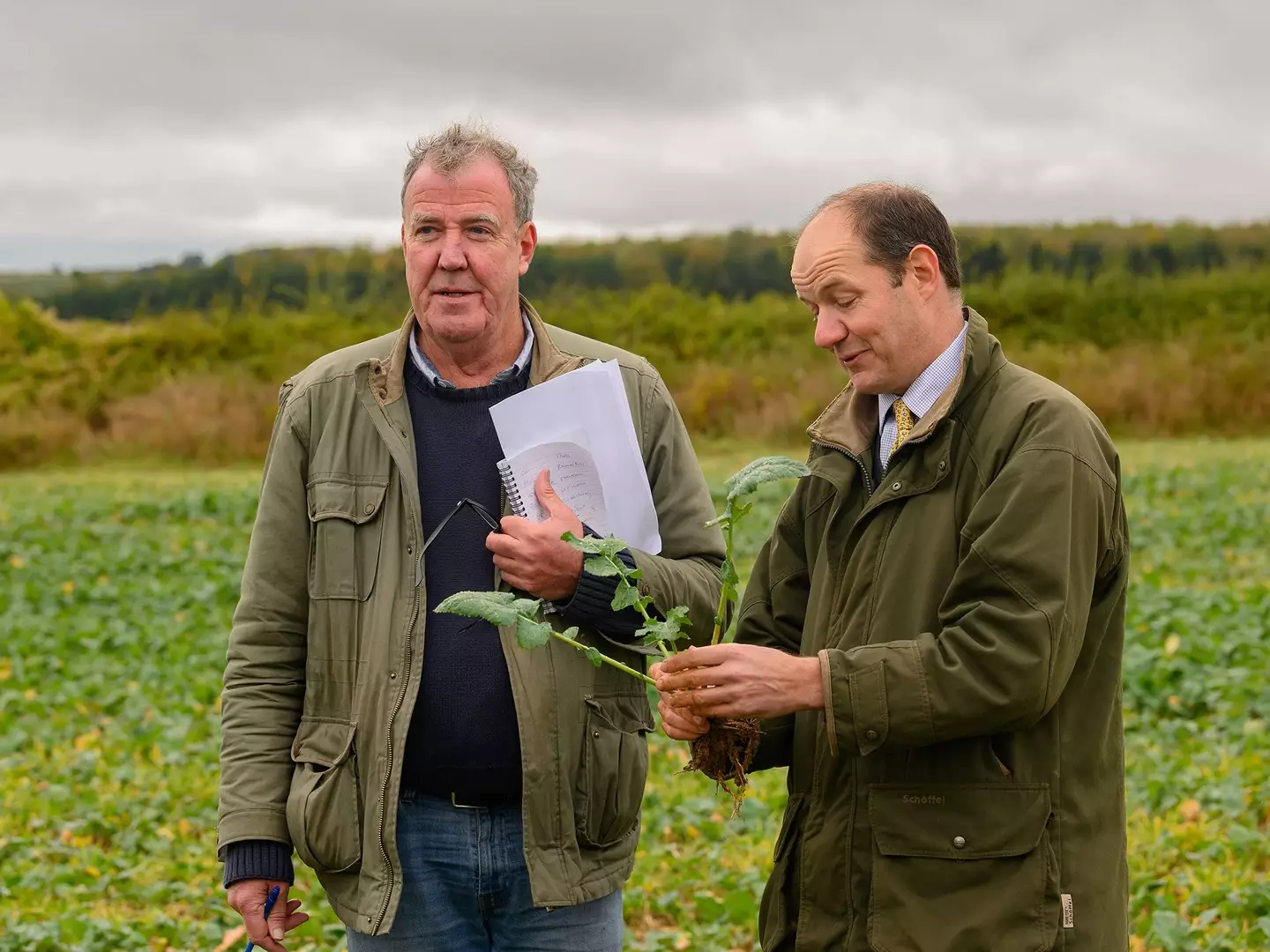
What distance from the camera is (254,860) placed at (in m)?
2.87

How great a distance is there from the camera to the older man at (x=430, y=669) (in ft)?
9.18

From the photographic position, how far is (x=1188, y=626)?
9.14m

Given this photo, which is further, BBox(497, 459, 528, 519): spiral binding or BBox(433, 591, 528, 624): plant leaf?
BBox(497, 459, 528, 519): spiral binding

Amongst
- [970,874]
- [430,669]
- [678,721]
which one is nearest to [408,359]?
[430,669]

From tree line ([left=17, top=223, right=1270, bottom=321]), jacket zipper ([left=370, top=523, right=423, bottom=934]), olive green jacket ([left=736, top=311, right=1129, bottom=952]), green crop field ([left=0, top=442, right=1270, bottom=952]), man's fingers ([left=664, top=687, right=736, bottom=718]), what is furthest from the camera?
tree line ([left=17, top=223, right=1270, bottom=321])

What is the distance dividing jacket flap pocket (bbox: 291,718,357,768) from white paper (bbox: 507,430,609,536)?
0.54 metres

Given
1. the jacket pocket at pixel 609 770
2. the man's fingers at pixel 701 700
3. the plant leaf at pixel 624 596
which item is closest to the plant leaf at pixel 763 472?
the plant leaf at pixel 624 596

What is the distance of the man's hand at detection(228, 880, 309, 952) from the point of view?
2.88 m

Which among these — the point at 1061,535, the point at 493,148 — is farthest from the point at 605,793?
the point at 493,148

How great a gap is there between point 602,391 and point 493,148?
542 millimetres

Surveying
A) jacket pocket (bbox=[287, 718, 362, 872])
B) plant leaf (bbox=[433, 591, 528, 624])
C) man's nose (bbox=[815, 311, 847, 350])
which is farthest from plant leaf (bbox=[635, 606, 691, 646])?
jacket pocket (bbox=[287, 718, 362, 872])

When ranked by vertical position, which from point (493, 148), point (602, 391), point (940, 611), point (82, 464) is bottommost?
point (82, 464)

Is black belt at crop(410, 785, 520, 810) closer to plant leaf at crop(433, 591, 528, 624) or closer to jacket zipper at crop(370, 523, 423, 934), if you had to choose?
jacket zipper at crop(370, 523, 423, 934)

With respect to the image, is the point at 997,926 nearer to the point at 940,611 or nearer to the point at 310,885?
the point at 940,611
